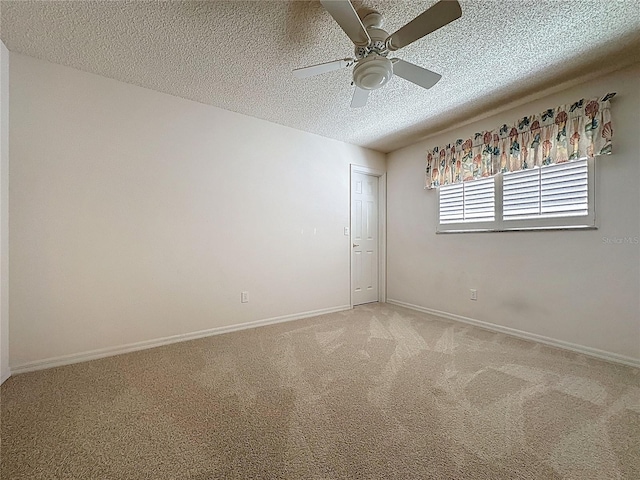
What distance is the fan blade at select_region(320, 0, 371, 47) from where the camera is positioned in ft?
4.70

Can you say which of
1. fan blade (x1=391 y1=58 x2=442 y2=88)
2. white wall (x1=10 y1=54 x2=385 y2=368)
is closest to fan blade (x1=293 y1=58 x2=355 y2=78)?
fan blade (x1=391 y1=58 x2=442 y2=88)

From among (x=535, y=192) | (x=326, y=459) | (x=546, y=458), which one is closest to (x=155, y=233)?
(x=326, y=459)

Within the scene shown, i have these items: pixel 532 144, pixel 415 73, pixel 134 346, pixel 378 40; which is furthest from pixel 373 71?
pixel 134 346

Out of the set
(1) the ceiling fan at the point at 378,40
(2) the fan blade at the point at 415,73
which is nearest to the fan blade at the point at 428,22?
(1) the ceiling fan at the point at 378,40

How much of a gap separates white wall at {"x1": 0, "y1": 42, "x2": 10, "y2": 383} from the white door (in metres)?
3.48

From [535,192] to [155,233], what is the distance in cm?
375

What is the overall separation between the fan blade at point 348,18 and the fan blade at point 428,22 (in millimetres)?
174

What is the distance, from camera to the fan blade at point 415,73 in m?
1.84

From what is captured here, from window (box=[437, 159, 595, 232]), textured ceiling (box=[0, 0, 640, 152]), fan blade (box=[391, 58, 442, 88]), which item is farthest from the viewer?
window (box=[437, 159, 595, 232])

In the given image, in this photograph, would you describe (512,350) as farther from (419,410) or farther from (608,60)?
(608,60)

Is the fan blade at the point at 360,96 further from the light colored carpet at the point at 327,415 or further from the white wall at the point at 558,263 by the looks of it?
the light colored carpet at the point at 327,415

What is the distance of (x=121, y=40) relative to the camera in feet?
6.54

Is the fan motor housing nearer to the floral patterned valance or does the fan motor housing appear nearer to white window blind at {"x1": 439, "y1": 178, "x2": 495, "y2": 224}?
the floral patterned valance

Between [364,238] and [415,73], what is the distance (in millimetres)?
2719
